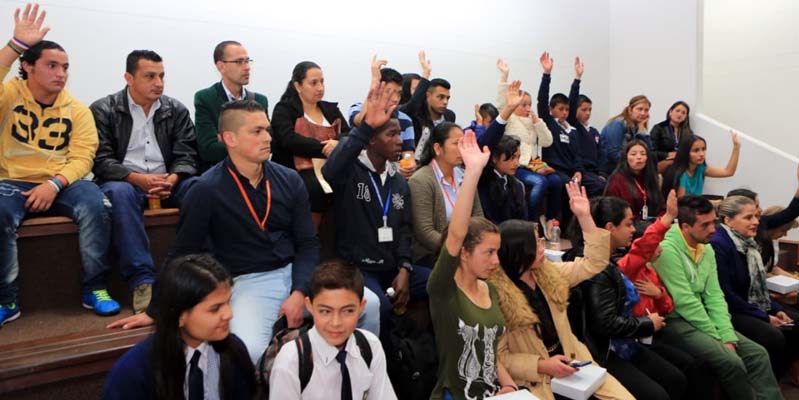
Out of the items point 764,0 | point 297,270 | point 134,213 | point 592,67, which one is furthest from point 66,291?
point 764,0

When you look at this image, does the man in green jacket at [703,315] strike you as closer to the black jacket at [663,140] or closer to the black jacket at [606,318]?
the black jacket at [606,318]

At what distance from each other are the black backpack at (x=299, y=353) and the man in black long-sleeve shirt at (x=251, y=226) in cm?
20

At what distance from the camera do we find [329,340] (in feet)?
5.71

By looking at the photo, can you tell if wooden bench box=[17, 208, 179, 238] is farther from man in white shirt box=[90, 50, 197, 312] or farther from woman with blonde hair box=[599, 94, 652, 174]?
woman with blonde hair box=[599, 94, 652, 174]

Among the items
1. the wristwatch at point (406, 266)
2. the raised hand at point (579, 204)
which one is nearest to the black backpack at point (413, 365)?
the wristwatch at point (406, 266)

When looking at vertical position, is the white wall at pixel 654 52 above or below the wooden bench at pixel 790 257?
above

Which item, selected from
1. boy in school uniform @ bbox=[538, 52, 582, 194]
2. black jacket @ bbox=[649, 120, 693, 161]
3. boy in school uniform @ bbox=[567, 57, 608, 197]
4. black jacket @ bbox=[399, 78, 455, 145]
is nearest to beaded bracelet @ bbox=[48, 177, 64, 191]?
black jacket @ bbox=[399, 78, 455, 145]

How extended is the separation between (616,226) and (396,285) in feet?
4.12

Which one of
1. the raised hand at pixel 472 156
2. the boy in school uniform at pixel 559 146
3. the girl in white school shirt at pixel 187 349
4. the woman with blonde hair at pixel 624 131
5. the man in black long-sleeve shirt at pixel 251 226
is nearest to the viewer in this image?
the girl in white school shirt at pixel 187 349

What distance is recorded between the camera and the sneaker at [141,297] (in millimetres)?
2422

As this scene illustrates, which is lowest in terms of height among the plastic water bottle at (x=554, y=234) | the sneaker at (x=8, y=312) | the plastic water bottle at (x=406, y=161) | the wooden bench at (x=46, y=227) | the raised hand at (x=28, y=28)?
the plastic water bottle at (x=554, y=234)

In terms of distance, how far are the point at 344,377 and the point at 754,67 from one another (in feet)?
26.2

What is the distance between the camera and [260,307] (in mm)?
2154

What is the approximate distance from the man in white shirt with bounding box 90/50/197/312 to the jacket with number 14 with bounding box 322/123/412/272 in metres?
0.87
